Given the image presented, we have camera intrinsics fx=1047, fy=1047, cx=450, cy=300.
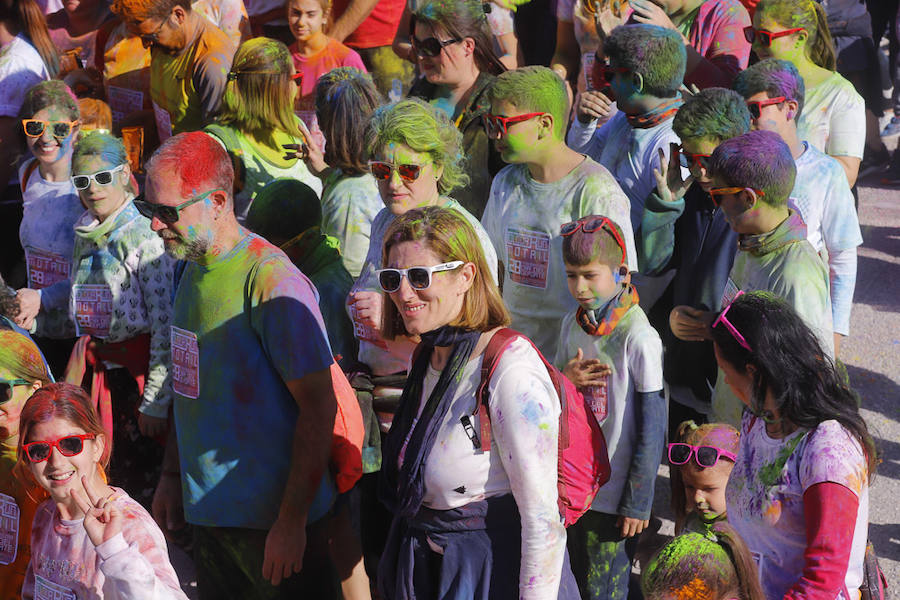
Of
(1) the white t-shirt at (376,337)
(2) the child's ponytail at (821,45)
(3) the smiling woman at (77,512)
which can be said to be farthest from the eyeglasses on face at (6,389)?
(2) the child's ponytail at (821,45)

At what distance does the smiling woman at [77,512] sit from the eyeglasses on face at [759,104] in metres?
3.05

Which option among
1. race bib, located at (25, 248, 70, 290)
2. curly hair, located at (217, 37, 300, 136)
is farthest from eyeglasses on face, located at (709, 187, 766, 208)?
race bib, located at (25, 248, 70, 290)

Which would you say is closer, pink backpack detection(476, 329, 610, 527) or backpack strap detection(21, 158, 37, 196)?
pink backpack detection(476, 329, 610, 527)

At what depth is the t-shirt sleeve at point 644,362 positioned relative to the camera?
357 centimetres

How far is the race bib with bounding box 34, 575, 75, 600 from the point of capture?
2.94m

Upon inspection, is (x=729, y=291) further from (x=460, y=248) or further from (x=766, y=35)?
(x=766, y=35)

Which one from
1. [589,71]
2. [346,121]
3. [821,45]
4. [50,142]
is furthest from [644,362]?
[50,142]

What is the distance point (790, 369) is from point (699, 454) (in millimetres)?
971

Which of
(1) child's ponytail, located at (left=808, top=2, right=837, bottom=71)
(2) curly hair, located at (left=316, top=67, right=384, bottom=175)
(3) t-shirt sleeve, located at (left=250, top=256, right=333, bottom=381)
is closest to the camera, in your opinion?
(3) t-shirt sleeve, located at (left=250, top=256, right=333, bottom=381)

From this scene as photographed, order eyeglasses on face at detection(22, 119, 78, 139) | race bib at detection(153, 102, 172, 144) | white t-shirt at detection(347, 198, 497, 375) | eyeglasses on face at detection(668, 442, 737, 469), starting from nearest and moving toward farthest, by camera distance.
A: eyeglasses on face at detection(668, 442, 737, 469), white t-shirt at detection(347, 198, 497, 375), eyeglasses on face at detection(22, 119, 78, 139), race bib at detection(153, 102, 172, 144)

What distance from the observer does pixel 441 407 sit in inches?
105

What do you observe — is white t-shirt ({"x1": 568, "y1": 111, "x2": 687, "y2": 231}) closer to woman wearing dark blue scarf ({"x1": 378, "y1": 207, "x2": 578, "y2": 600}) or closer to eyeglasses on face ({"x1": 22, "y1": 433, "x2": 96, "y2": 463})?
woman wearing dark blue scarf ({"x1": 378, "y1": 207, "x2": 578, "y2": 600})

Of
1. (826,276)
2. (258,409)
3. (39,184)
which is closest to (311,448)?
(258,409)

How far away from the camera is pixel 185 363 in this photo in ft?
10.5
